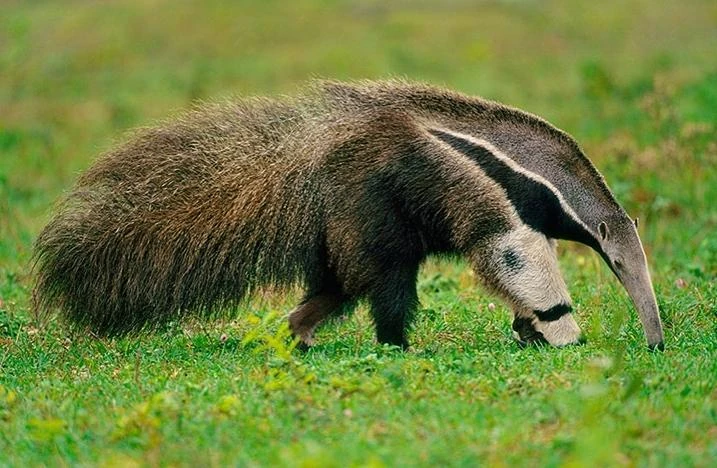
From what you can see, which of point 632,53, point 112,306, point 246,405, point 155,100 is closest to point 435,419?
point 246,405

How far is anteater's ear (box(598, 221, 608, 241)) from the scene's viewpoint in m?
7.55

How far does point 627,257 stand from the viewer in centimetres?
754

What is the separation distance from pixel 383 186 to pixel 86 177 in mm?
2014

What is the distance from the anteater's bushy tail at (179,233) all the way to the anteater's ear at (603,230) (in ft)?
5.94

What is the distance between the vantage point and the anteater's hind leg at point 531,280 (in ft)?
24.6

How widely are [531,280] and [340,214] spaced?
1.30 meters

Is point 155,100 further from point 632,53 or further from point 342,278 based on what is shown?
point 342,278

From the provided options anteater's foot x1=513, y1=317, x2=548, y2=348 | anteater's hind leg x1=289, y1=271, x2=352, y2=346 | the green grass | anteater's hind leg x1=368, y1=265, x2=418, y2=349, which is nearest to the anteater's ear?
the green grass

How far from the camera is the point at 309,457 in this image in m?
4.84

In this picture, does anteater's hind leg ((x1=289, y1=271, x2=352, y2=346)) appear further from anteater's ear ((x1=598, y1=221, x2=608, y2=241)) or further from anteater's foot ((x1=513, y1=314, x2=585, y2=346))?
anteater's ear ((x1=598, y1=221, x2=608, y2=241))

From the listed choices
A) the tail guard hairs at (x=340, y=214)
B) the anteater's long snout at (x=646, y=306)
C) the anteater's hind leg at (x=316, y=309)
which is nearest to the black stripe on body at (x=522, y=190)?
the tail guard hairs at (x=340, y=214)

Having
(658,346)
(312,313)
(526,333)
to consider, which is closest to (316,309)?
(312,313)

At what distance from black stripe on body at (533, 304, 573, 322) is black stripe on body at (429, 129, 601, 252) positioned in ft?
1.59

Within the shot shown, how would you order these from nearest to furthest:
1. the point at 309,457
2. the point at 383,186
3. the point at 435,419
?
the point at 309,457 < the point at 435,419 < the point at 383,186
